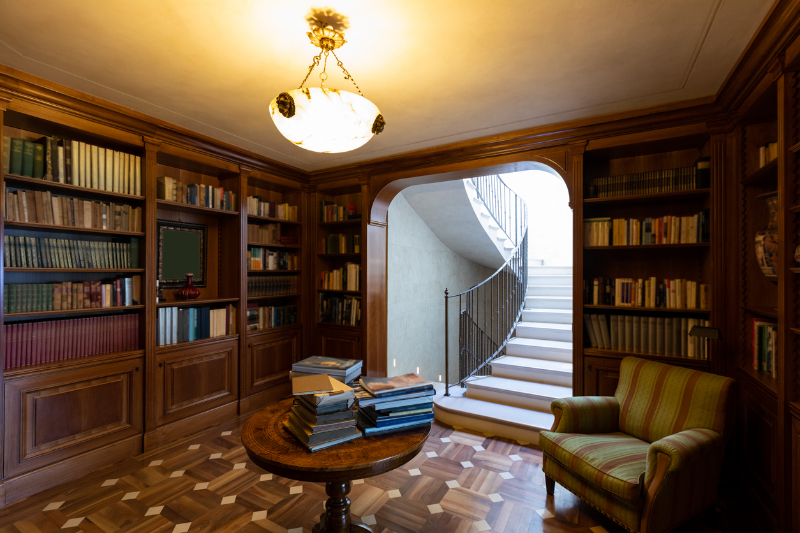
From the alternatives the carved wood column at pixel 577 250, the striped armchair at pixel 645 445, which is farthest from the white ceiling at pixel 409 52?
the striped armchair at pixel 645 445

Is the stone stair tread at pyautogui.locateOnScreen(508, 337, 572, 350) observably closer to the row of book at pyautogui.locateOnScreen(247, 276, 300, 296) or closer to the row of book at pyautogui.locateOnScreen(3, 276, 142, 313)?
the row of book at pyautogui.locateOnScreen(247, 276, 300, 296)

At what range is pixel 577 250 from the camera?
3191 millimetres

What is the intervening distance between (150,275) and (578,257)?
3417mm

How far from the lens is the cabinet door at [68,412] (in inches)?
97.7

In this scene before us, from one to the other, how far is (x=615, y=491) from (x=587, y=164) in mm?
2584

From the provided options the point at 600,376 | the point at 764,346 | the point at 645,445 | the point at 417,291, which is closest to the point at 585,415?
the point at 645,445

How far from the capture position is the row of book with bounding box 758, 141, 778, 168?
2.25 meters

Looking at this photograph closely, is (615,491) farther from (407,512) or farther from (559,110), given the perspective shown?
(559,110)

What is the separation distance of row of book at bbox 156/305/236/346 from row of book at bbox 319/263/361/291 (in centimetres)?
110

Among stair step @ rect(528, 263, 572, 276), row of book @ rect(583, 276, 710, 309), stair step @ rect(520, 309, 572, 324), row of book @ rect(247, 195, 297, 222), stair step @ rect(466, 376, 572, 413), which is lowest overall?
stair step @ rect(466, 376, 572, 413)

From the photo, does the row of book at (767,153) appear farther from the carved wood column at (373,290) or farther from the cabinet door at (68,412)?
the cabinet door at (68,412)

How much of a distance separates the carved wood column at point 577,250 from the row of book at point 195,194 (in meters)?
3.11

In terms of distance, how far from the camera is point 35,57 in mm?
2213

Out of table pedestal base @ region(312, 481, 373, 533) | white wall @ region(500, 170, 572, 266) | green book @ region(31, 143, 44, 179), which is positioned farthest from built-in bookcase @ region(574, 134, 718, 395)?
white wall @ region(500, 170, 572, 266)
